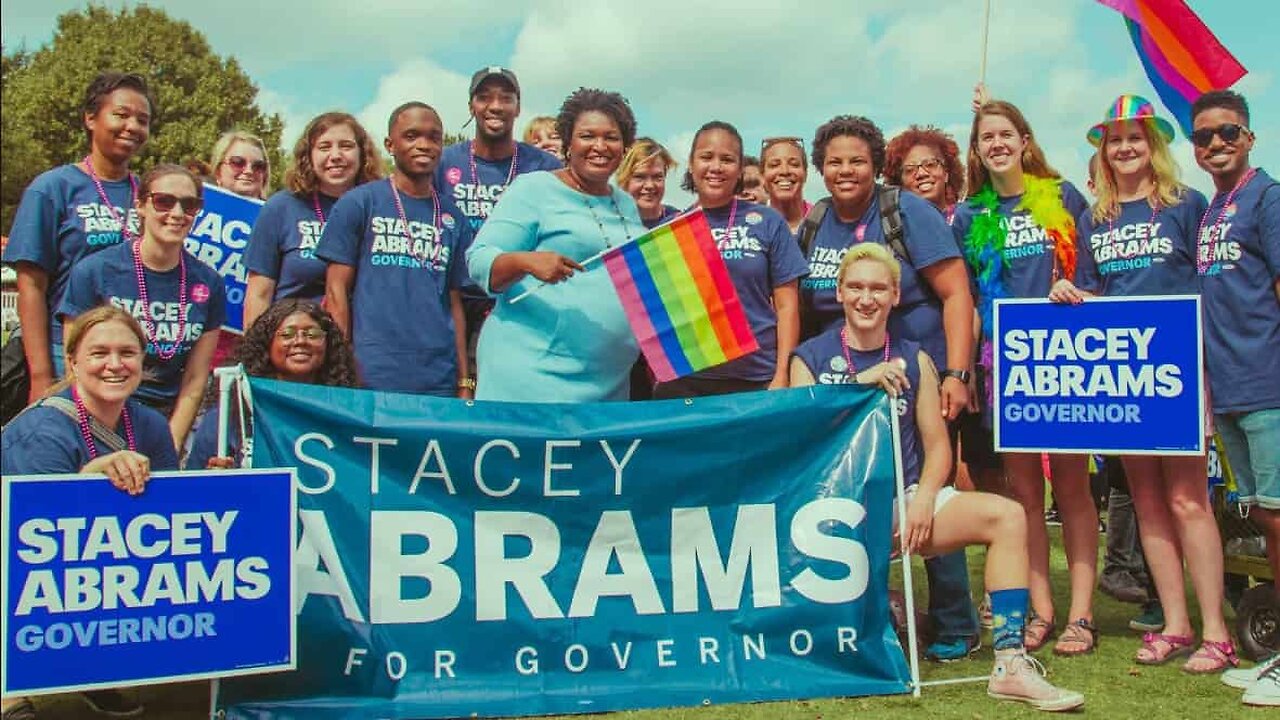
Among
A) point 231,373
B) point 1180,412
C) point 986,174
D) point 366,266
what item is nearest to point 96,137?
point 366,266

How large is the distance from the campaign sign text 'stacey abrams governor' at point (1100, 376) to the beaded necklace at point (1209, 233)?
0.80ft

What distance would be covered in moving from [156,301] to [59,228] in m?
0.71

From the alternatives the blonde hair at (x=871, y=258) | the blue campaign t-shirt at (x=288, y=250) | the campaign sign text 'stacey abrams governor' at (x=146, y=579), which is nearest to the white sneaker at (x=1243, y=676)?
the blonde hair at (x=871, y=258)

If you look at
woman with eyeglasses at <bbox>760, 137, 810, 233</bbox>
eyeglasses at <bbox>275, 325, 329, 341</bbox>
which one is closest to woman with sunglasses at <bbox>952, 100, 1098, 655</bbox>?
woman with eyeglasses at <bbox>760, 137, 810, 233</bbox>

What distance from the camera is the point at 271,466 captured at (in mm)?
4395

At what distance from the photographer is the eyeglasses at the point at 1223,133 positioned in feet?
17.2

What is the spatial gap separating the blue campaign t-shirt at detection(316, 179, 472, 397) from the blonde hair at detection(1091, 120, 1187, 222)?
296 cm

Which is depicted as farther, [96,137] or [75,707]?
[96,137]

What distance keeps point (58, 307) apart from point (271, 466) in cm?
154

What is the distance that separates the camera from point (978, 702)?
4621 millimetres

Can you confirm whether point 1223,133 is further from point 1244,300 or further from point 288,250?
point 288,250

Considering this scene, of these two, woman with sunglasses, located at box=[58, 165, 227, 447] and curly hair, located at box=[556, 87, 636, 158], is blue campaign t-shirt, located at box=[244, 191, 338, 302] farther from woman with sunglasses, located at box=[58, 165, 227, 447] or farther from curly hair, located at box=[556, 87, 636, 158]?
curly hair, located at box=[556, 87, 636, 158]

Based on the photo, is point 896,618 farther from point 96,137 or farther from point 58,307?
point 96,137

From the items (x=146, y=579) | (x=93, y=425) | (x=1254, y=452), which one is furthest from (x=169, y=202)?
(x=1254, y=452)
